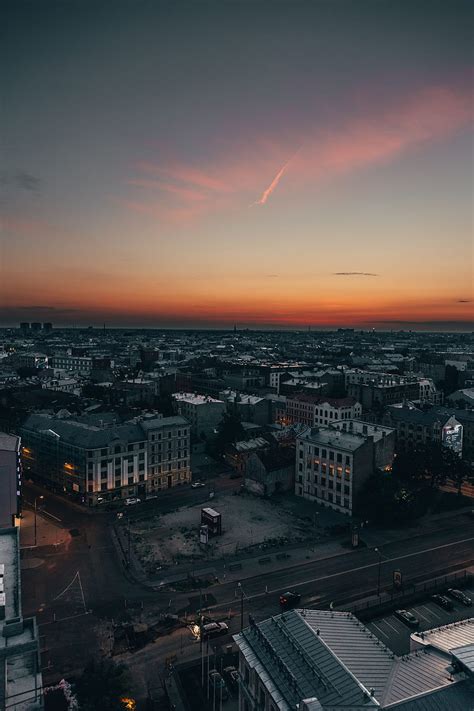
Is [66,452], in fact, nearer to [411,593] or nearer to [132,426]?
[132,426]

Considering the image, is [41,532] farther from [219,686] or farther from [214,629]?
[219,686]

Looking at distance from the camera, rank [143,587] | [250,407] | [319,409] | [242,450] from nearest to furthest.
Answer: [143,587] → [242,450] → [319,409] → [250,407]

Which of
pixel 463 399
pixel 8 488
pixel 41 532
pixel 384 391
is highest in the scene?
pixel 384 391

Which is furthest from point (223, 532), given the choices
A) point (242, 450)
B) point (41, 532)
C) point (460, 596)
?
point (460, 596)

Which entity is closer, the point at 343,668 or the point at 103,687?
the point at 343,668

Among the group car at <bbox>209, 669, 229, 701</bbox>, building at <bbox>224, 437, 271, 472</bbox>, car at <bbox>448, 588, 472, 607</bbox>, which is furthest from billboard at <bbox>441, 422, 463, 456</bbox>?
car at <bbox>209, 669, 229, 701</bbox>

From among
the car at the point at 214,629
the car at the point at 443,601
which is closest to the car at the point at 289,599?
the car at the point at 214,629

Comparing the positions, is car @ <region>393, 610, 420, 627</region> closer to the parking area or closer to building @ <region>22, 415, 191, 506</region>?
the parking area

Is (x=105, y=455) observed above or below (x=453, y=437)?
above
